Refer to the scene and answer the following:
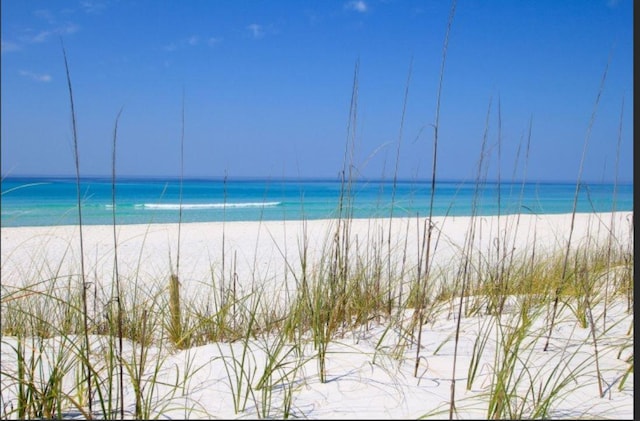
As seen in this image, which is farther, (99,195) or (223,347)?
(99,195)

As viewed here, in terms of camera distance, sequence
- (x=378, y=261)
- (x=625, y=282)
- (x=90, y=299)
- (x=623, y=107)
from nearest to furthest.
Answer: (x=623, y=107)
(x=625, y=282)
(x=378, y=261)
(x=90, y=299)

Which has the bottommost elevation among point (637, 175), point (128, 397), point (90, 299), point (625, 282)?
point (90, 299)

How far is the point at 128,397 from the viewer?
4.13 ft

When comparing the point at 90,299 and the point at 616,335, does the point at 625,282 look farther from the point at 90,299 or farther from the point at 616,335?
the point at 90,299

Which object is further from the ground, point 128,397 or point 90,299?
point 128,397

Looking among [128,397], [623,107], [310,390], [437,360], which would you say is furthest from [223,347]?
[623,107]

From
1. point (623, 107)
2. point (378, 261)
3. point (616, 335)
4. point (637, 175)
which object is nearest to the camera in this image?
point (637, 175)

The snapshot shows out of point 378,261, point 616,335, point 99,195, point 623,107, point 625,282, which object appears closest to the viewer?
point 616,335

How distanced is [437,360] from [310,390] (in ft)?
1.50

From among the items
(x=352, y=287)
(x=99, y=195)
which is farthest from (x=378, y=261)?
(x=99, y=195)

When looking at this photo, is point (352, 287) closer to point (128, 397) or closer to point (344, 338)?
point (344, 338)

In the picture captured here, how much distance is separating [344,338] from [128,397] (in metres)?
0.77

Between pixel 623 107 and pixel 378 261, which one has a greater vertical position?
pixel 623 107

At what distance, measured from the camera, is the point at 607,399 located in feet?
3.58
